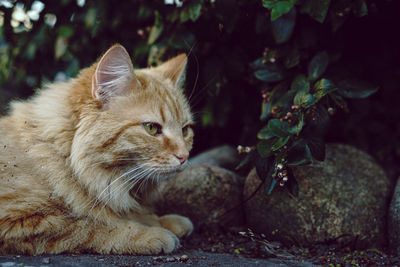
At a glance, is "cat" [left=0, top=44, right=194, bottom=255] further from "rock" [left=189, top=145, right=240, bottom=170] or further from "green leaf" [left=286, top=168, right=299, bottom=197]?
"rock" [left=189, top=145, right=240, bottom=170]

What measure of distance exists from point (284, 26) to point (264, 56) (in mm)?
260

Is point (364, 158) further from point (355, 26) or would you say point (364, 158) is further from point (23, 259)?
point (23, 259)

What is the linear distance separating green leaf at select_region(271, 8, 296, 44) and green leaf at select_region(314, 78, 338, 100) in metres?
0.35

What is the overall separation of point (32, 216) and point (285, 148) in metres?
1.35

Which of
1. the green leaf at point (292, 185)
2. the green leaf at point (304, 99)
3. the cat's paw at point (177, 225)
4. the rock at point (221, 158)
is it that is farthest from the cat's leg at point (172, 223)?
the green leaf at point (304, 99)

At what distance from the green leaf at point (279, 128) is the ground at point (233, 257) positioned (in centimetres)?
58

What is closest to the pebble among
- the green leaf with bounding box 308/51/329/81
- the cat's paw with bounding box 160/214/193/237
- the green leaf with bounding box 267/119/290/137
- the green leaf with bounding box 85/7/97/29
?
the cat's paw with bounding box 160/214/193/237

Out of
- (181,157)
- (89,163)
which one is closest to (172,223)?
(181,157)

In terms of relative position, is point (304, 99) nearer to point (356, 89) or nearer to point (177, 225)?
point (356, 89)

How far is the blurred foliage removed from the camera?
215 centimetres

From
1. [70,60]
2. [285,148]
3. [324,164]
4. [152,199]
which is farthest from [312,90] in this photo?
[70,60]

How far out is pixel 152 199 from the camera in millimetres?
2369

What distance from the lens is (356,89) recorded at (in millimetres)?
2248

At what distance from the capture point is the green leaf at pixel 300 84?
2.16m
